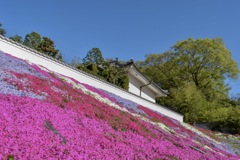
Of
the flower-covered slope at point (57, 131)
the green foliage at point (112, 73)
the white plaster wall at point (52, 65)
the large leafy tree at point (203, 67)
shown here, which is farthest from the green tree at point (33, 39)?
the flower-covered slope at point (57, 131)

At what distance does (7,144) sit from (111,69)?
25933 millimetres

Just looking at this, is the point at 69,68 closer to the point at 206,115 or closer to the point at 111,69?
the point at 111,69

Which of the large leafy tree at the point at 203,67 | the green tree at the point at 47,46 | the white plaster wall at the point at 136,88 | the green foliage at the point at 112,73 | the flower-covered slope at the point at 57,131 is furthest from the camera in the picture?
the large leafy tree at the point at 203,67

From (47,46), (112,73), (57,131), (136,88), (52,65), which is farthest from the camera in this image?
(47,46)

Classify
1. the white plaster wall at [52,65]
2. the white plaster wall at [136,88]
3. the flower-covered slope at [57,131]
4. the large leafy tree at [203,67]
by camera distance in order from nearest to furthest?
the flower-covered slope at [57,131] < the white plaster wall at [52,65] < the white plaster wall at [136,88] < the large leafy tree at [203,67]

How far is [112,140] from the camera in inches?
291

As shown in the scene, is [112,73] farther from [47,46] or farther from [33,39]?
[33,39]

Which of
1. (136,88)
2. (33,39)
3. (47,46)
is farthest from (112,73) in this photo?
(33,39)

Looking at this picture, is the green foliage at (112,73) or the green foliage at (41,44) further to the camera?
the green foliage at (41,44)

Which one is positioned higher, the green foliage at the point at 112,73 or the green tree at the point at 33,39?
the green tree at the point at 33,39

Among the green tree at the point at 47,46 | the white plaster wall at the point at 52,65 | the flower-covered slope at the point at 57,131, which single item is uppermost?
the green tree at the point at 47,46

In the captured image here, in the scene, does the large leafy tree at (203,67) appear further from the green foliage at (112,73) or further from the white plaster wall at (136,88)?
the green foliage at (112,73)

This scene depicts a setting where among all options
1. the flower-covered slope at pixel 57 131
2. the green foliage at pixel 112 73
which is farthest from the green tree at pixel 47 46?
the flower-covered slope at pixel 57 131

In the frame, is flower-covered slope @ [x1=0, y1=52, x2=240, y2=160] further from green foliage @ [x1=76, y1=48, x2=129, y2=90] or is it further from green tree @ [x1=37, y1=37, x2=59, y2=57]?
green tree @ [x1=37, y1=37, x2=59, y2=57]
